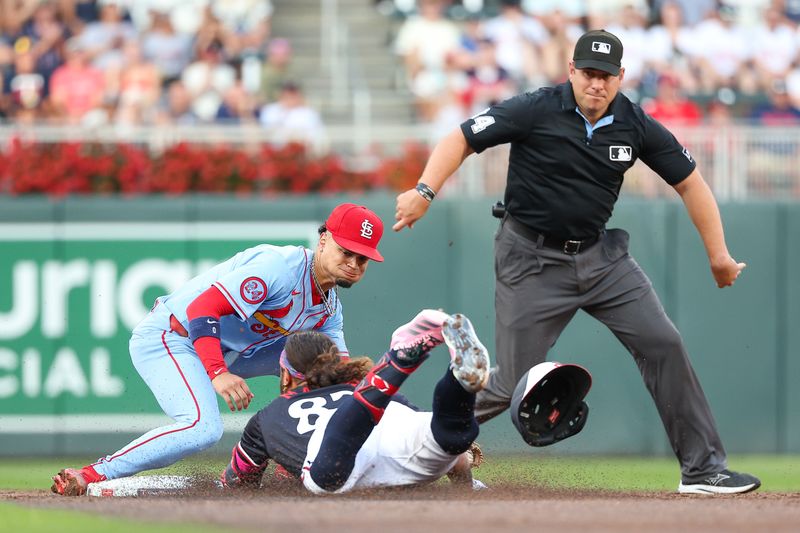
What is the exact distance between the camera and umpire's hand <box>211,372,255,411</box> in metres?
5.91

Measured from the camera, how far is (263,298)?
6215 millimetres

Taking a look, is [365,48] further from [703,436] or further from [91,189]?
[703,436]

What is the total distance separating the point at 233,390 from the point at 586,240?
194 centimetres

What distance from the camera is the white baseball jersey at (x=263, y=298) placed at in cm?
619

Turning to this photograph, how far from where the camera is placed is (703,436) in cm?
641

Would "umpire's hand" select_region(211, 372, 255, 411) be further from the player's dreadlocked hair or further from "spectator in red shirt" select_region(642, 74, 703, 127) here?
"spectator in red shirt" select_region(642, 74, 703, 127)

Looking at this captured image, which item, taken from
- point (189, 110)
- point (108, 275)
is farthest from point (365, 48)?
point (108, 275)

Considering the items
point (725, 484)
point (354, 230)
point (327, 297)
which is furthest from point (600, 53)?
point (725, 484)

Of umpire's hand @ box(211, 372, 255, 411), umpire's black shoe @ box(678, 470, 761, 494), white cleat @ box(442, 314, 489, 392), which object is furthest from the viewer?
umpire's black shoe @ box(678, 470, 761, 494)

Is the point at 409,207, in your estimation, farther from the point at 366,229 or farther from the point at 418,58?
the point at 418,58

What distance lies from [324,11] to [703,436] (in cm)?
967

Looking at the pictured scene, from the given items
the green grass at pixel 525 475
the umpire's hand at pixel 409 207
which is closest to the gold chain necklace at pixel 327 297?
the umpire's hand at pixel 409 207

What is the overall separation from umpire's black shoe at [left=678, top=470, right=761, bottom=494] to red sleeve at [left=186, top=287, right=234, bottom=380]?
240cm

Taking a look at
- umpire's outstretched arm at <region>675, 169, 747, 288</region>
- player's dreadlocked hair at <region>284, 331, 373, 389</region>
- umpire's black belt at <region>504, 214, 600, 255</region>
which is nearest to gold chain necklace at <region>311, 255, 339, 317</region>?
player's dreadlocked hair at <region>284, 331, 373, 389</region>
